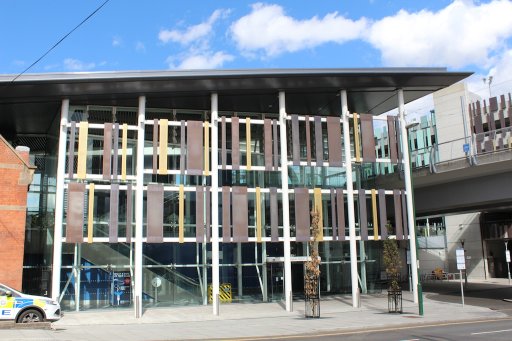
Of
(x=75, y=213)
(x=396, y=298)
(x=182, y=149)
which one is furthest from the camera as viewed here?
(x=182, y=149)

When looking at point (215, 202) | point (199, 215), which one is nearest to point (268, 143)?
point (215, 202)

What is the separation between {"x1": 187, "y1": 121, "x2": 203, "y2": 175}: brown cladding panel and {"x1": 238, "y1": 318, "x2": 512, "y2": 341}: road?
12275 mm

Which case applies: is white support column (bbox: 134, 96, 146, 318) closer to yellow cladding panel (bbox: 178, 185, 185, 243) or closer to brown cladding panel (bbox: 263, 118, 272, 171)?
yellow cladding panel (bbox: 178, 185, 185, 243)

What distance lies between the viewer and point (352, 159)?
29.1 m

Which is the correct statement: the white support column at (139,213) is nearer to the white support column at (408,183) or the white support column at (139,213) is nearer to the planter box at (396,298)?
the planter box at (396,298)

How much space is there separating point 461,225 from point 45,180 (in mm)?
43443

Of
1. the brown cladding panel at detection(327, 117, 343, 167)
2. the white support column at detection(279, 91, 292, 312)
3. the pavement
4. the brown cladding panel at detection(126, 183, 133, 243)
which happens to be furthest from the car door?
the brown cladding panel at detection(327, 117, 343, 167)

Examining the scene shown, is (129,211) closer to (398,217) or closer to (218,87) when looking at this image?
(218,87)

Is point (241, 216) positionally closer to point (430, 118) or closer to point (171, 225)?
point (171, 225)

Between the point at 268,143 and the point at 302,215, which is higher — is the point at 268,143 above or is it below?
above

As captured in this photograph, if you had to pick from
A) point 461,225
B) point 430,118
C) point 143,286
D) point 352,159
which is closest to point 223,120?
point 352,159

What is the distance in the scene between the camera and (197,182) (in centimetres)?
2989

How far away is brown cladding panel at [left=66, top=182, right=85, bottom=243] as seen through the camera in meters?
25.1

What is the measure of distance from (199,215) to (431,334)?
13.6 meters
